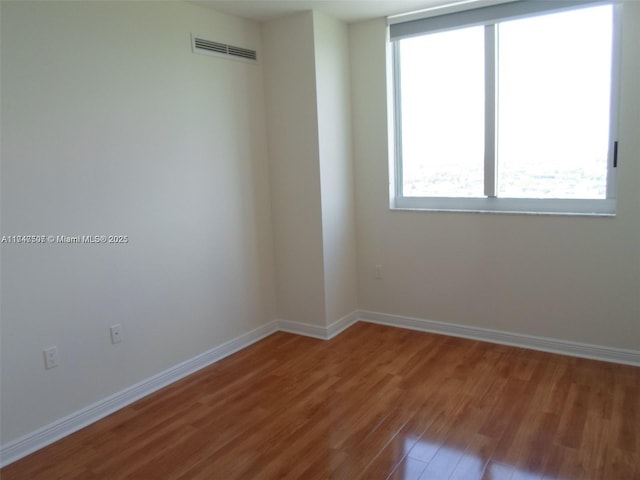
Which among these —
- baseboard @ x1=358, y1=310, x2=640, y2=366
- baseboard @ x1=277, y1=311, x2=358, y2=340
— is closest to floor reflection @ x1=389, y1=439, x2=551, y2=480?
baseboard @ x1=358, y1=310, x2=640, y2=366

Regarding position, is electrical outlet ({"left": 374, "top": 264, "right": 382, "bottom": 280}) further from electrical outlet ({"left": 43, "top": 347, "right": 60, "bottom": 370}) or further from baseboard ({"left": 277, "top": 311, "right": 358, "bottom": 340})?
electrical outlet ({"left": 43, "top": 347, "right": 60, "bottom": 370})

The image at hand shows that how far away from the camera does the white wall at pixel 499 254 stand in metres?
2.97

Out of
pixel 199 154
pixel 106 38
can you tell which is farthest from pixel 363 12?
pixel 106 38

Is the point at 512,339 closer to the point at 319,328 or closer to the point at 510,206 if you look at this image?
the point at 510,206

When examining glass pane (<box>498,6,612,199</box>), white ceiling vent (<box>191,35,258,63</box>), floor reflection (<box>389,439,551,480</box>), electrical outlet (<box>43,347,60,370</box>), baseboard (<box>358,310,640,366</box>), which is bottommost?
floor reflection (<box>389,439,551,480</box>)

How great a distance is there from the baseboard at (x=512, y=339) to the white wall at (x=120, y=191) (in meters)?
1.18

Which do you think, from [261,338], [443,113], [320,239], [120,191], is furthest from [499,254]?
[120,191]

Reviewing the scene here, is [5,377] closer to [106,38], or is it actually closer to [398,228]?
[106,38]

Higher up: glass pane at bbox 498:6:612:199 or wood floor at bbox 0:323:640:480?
glass pane at bbox 498:6:612:199

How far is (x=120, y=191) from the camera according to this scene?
274 centimetres

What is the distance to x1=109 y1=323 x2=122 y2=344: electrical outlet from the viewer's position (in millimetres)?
2745

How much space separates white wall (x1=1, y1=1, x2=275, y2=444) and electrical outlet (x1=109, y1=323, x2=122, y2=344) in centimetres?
4

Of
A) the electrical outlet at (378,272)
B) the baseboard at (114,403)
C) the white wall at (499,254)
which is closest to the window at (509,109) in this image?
the white wall at (499,254)

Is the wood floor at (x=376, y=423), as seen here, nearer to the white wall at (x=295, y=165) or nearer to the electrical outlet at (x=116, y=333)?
the electrical outlet at (x=116, y=333)
